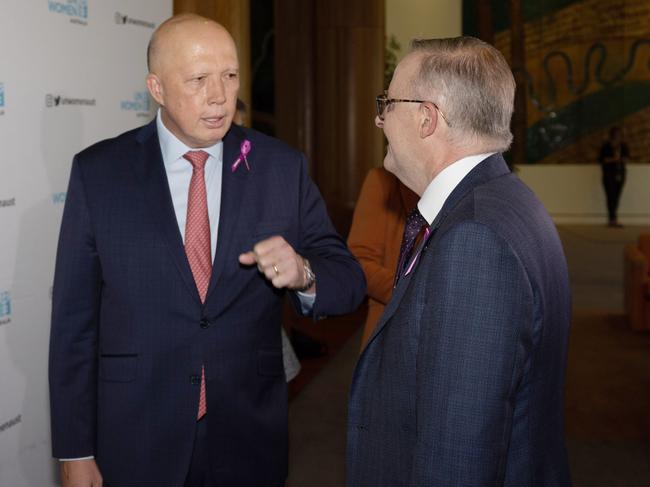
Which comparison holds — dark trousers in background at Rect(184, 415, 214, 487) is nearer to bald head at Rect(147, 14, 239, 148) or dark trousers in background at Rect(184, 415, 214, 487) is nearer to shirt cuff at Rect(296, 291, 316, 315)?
shirt cuff at Rect(296, 291, 316, 315)

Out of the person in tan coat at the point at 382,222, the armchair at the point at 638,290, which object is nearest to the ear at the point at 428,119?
the person in tan coat at the point at 382,222

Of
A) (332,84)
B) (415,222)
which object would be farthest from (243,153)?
(332,84)

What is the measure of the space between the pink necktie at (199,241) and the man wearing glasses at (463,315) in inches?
21.8

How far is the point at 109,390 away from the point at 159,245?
381 millimetres

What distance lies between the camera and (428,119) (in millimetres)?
1650

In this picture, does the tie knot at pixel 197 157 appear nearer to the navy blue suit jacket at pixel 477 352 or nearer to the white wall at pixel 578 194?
the navy blue suit jacket at pixel 477 352

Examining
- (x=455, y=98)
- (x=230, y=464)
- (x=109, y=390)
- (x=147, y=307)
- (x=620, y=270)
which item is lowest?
(x=620, y=270)

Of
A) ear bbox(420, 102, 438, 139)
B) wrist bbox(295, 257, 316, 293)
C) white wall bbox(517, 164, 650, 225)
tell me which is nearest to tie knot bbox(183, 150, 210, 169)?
wrist bbox(295, 257, 316, 293)

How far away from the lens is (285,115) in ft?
35.0

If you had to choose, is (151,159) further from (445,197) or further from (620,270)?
(620,270)

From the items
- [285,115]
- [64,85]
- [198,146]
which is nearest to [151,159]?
[198,146]

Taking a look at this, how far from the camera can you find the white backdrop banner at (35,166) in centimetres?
277

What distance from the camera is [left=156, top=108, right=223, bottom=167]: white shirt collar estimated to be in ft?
7.18

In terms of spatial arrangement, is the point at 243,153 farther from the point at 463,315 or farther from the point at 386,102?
the point at 463,315
